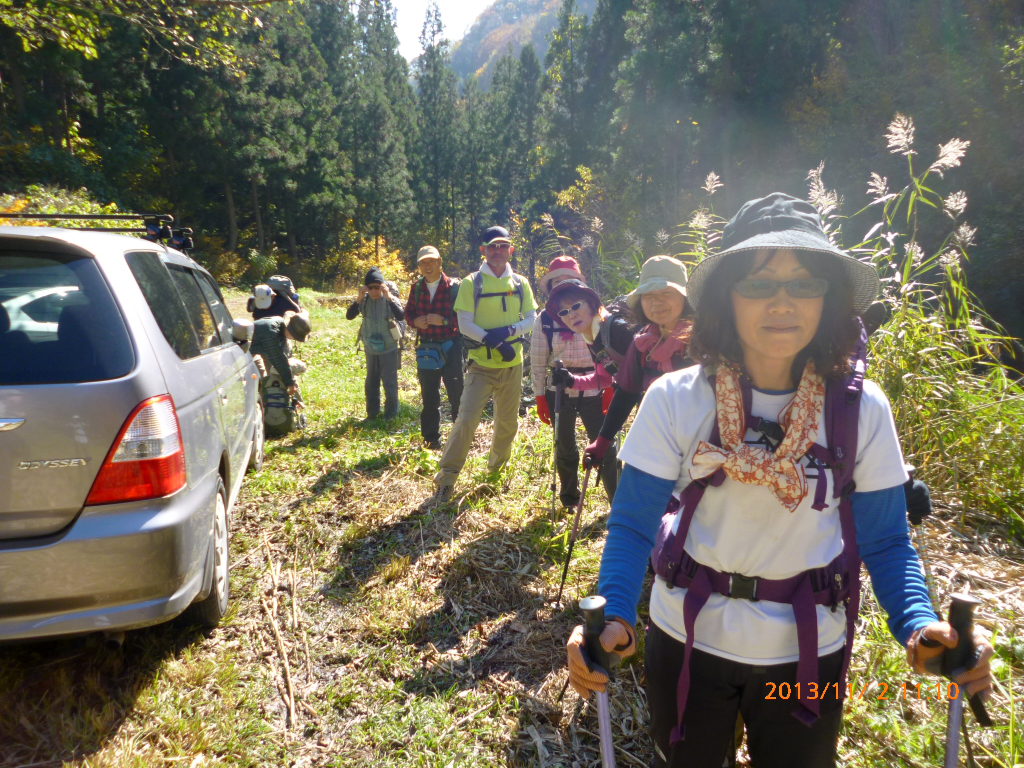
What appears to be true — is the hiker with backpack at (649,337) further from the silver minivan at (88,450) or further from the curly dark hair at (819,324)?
the silver minivan at (88,450)

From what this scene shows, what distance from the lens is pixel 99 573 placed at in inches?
84.8

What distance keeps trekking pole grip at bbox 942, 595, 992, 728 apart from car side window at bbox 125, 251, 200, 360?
9.41 feet

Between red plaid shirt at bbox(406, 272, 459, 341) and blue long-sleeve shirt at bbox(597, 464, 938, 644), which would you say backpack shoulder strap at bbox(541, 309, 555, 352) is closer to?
red plaid shirt at bbox(406, 272, 459, 341)

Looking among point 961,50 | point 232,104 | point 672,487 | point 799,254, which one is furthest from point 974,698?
point 232,104

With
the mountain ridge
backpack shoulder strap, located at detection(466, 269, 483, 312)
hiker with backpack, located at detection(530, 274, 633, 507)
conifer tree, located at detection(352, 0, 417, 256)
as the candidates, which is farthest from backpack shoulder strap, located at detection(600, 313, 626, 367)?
the mountain ridge

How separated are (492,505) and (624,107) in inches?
986

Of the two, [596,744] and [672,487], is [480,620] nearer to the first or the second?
[596,744]

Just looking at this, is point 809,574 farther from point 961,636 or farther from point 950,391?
point 950,391

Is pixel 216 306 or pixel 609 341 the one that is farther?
pixel 216 306

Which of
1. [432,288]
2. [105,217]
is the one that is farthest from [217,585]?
[432,288]

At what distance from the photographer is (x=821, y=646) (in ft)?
4.71

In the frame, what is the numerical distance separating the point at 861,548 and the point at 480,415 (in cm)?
365

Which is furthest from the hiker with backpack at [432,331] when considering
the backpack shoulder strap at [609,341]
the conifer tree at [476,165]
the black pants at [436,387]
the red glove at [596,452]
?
the conifer tree at [476,165]

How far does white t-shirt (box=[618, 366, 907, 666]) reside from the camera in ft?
4.63
